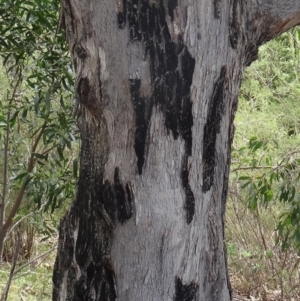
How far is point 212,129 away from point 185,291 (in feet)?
1.42

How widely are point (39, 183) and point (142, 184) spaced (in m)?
1.03

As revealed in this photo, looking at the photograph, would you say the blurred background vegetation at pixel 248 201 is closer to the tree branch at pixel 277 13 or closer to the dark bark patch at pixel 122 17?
the tree branch at pixel 277 13

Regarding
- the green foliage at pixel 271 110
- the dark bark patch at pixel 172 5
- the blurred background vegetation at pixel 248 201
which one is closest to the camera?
the dark bark patch at pixel 172 5

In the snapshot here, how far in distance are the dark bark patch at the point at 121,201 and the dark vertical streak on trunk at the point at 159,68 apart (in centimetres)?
7

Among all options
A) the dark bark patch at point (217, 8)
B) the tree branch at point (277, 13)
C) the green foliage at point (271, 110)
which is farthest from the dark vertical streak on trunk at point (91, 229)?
the green foliage at point (271, 110)

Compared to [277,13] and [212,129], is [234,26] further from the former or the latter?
[212,129]

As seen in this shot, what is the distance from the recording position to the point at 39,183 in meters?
2.71

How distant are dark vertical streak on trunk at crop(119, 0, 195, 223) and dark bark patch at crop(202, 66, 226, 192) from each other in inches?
3.4

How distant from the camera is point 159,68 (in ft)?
5.75

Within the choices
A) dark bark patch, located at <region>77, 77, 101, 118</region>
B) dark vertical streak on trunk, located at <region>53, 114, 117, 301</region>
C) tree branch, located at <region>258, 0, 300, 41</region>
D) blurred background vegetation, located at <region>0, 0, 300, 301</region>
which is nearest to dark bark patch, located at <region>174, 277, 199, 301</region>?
dark vertical streak on trunk, located at <region>53, 114, 117, 301</region>

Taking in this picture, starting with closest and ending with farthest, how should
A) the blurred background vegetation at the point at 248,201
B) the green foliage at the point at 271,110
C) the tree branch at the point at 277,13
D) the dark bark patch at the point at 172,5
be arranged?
the dark bark patch at the point at 172,5 < the tree branch at the point at 277,13 < the blurred background vegetation at the point at 248,201 < the green foliage at the point at 271,110

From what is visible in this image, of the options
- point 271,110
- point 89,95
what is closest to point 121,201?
point 89,95

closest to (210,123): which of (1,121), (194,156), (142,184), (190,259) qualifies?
(194,156)

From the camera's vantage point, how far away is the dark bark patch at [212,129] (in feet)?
5.98
